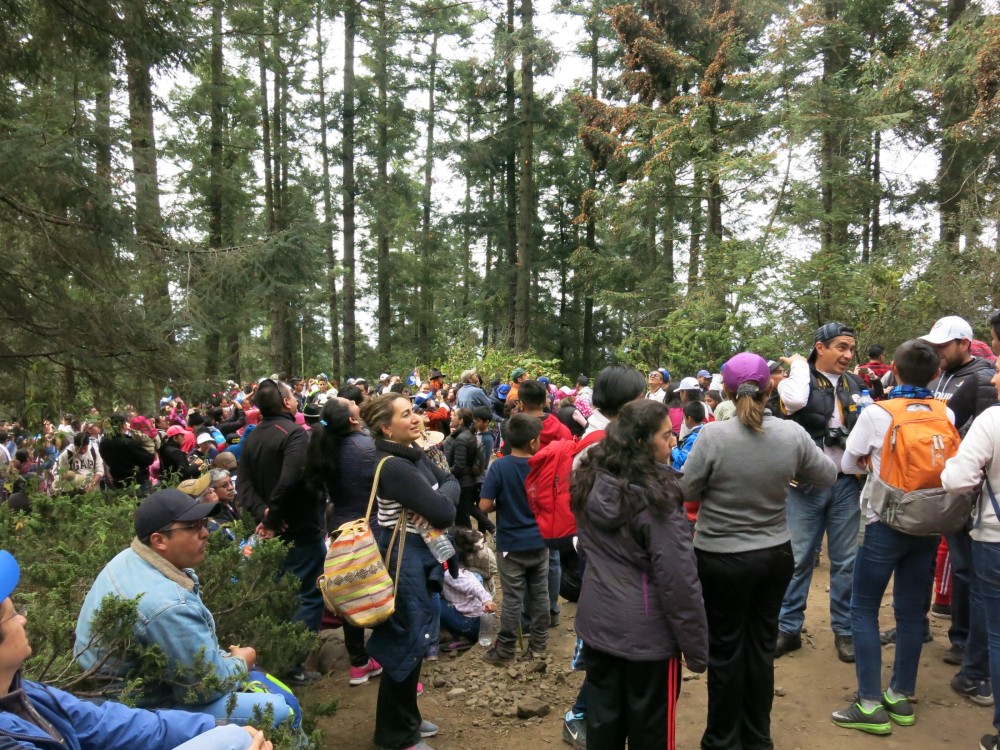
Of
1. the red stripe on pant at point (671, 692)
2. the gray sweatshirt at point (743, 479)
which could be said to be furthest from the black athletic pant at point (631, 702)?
the gray sweatshirt at point (743, 479)

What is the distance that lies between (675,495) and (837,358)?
2.30 metres

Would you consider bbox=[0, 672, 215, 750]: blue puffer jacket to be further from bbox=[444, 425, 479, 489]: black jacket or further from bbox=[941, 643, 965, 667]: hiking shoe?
bbox=[444, 425, 479, 489]: black jacket

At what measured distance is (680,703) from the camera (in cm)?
410

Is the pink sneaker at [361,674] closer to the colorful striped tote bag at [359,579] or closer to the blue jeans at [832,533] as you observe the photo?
the colorful striped tote bag at [359,579]

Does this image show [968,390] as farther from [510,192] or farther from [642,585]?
[510,192]

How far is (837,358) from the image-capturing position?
167 inches

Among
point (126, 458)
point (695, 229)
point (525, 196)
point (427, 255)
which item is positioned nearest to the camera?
point (126, 458)

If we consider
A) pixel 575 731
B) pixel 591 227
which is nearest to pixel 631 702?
pixel 575 731

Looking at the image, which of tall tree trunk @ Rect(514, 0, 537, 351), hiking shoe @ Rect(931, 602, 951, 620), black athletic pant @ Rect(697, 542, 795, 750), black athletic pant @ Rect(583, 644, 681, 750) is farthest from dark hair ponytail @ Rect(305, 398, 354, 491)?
tall tree trunk @ Rect(514, 0, 537, 351)

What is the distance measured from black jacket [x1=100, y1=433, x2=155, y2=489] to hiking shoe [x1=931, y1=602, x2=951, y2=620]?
7996mm

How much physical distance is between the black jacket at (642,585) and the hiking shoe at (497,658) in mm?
2270

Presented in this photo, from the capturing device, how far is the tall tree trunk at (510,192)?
23.7m

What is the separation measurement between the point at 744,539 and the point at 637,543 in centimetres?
76

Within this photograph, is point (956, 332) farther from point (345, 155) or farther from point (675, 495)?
point (345, 155)
